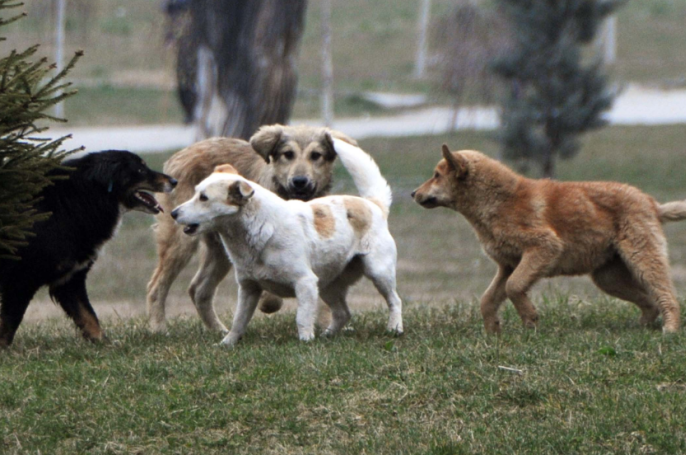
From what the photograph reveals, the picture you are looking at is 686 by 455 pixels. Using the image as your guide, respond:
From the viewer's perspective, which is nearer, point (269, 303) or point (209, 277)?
point (269, 303)

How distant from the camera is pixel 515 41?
23.8 metres

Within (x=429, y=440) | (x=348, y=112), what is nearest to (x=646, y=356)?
(x=429, y=440)

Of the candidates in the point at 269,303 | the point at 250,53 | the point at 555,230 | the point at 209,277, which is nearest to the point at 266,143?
the point at 209,277

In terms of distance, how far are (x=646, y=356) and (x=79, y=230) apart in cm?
407

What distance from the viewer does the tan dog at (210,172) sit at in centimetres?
906

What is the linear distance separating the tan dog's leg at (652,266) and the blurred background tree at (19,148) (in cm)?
407

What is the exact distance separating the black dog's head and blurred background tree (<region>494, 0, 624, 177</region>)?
53.2 feet

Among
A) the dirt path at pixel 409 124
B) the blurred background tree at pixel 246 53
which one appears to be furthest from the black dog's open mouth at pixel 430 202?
the dirt path at pixel 409 124

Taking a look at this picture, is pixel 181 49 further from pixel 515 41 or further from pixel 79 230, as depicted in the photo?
pixel 515 41

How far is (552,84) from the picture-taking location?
77.5ft

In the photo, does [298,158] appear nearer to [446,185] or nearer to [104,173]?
[446,185]

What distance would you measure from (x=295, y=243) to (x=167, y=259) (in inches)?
97.5

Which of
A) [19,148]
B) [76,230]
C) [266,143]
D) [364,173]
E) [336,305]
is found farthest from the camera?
[266,143]

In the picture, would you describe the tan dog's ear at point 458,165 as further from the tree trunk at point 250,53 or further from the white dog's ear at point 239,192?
the tree trunk at point 250,53
